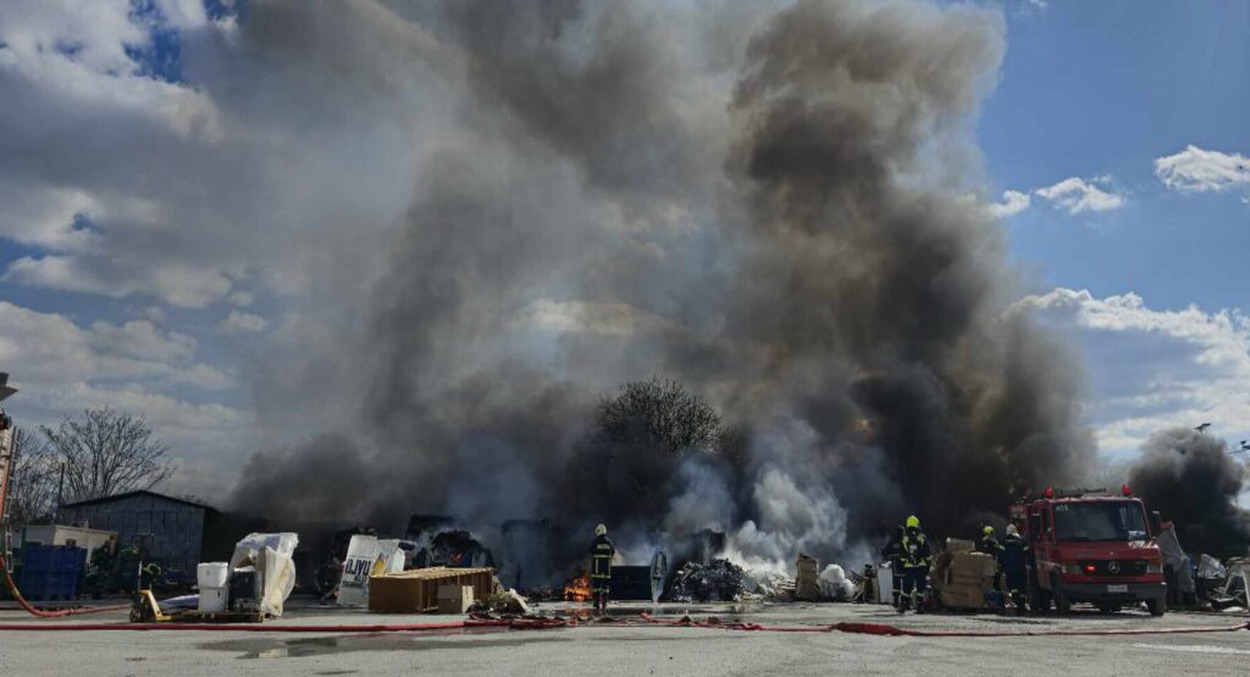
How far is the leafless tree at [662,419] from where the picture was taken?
5397cm

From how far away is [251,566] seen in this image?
46.5 ft

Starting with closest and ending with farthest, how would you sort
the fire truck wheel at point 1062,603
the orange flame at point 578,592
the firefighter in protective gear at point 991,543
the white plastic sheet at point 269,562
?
the white plastic sheet at point 269,562, the fire truck wheel at point 1062,603, the firefighter in protective gear at point 991,543, the orange flame at point 578,592

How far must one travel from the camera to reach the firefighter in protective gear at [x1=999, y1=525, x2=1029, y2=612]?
61.2 ft

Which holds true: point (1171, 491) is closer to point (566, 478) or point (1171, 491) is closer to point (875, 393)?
point (875, 393)

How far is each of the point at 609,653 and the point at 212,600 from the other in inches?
299

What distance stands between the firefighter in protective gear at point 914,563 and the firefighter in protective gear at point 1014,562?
179 centimetres

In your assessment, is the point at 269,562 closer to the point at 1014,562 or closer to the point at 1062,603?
the point at 1014,562

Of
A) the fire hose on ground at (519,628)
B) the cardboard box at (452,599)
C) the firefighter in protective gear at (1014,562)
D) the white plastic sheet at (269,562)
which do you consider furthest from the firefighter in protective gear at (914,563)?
the white plastic sheet at (269,562)

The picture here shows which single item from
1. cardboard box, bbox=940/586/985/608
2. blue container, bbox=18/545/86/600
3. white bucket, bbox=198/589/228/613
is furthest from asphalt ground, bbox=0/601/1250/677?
blue container, bbox=18/545/86/600

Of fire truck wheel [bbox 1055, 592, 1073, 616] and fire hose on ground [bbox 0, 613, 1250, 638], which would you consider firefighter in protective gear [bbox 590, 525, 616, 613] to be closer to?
fire hose on ground [bbox 0, 613, 1250, 638]

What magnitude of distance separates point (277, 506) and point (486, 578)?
26.1 m

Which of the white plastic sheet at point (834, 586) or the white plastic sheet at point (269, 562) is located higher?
the white plastic sheet at point (269, 562)

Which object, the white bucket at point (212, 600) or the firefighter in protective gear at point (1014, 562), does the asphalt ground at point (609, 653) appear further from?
the firefighter in protective gear at point (1014, 562)

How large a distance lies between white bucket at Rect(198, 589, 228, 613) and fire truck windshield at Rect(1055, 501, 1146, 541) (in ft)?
50.8
